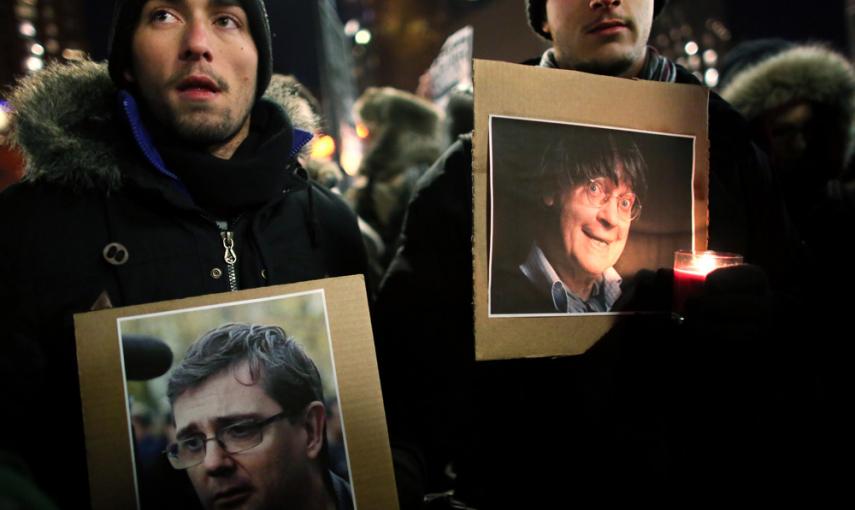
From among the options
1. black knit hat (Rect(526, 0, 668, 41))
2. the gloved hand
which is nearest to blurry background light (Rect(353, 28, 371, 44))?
black knit hat (Rect(526, 0, 668, 41))

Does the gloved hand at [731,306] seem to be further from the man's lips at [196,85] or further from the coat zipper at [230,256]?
the man's lips at [196,85]

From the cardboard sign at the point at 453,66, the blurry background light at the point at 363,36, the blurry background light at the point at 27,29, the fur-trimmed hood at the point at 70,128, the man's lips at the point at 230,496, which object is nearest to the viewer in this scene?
the man's lips at the point at 230,496

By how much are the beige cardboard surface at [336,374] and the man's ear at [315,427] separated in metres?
0.05

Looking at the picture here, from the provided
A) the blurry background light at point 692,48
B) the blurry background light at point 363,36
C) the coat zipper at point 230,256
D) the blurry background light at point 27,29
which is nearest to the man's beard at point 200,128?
the coat zipper at point 230,256

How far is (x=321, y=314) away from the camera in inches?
45.2

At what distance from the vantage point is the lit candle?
1.16 m

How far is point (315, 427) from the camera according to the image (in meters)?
1.11

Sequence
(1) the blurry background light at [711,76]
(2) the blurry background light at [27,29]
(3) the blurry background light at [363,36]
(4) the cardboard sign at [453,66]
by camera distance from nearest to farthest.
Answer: (4) the cardboard sign at [453,66]
(2) the blurry background light at [27,29]
(1) the blurry background light at [711,76]
(3) the blurry background light at [363,36]

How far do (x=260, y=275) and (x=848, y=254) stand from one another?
7.49 feet

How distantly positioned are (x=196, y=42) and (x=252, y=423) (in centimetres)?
95

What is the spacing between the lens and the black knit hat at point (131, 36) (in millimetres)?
1378

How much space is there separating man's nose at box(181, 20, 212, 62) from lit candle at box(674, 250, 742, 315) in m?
1.28

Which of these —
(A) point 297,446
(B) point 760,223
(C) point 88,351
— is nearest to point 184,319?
(C) point 88,351

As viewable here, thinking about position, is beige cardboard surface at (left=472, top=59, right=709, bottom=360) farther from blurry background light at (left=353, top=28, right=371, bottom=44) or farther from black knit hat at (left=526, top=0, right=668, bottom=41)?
blurry background light at (left=353, top=28, right=371, bottom=44)
